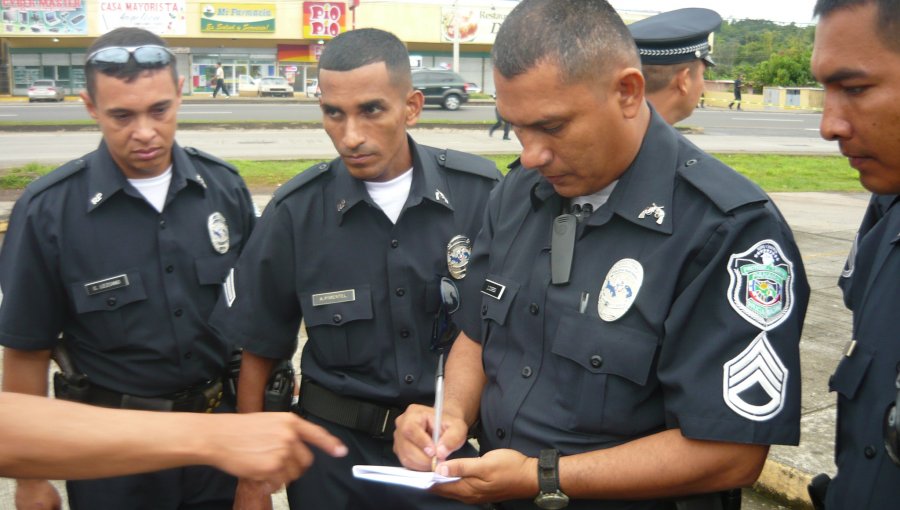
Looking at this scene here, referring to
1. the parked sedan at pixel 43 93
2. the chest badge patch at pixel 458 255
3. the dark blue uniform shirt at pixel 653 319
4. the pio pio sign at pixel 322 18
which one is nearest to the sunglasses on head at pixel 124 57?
the chest badge patch at pixel 458 255

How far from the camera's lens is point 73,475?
6.39ft

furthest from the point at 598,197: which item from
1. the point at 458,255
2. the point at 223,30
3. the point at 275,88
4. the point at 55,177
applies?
the point at 223,30

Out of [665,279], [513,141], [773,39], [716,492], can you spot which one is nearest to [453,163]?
[665,279]

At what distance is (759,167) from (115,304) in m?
14.0

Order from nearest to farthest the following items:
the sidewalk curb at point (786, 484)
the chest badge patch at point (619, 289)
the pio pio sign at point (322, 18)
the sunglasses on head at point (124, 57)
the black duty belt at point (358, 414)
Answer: the chest badge patch at point (619, 289), the black duty belt at point (358, 414), the sunglasses on head at point (124, 57), the sidewalk curb at point (786, 484), the pio pio sign at point (322, 18)

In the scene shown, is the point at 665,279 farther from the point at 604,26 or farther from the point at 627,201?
the point at 604,26

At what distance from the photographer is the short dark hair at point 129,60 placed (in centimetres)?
313

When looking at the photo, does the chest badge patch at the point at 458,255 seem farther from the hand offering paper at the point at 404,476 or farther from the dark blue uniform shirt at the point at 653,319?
the hand offering paper at the point at 404,476

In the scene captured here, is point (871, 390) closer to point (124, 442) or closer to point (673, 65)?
point (124, 442)

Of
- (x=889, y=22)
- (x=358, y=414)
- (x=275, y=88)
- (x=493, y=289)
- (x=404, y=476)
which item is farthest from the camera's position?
(x=275, y=88)

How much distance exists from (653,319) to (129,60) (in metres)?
2.19

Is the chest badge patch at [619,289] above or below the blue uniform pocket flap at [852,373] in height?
above

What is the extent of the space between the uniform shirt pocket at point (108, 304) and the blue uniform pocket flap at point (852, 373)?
225cm

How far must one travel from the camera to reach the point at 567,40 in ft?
6.72
